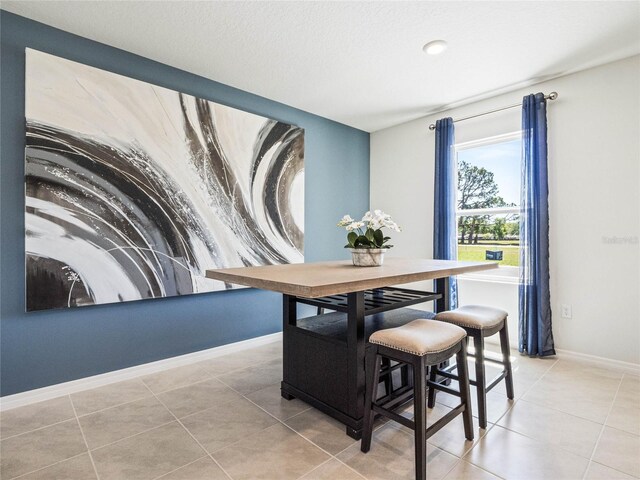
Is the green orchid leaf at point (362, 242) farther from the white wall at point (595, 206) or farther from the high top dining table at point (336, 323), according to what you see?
the white wall at point (595, 206)

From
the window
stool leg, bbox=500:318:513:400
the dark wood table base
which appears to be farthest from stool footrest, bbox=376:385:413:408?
the window

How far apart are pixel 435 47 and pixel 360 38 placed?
1.92 ft

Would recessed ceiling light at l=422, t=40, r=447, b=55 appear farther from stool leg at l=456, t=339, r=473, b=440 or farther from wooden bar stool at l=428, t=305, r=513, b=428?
stool leg at l=456, t=339, r=473, b=440

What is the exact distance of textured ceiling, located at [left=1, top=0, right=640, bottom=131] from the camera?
2102mm

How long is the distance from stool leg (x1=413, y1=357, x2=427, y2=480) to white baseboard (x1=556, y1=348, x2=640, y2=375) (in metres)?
2.31

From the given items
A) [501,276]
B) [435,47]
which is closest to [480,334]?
[501,276]

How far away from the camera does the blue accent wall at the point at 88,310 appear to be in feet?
6.91

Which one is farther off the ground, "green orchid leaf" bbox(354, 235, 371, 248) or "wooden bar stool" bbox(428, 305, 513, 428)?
"green orchid leaf" bbox(354, 235, 371, 248)

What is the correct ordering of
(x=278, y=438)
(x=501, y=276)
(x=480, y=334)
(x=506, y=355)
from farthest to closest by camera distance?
(x=501, y=276)
(x=506, y=355)
(x=480, y=334)
(x=278, y=438)

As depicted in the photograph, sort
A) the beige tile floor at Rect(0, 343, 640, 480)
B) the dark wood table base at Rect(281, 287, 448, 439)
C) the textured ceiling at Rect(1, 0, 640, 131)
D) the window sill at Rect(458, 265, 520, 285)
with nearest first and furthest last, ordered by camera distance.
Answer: the beige tile floor at Rect(0, 343, 640, 480) → the dark wood table base at Rect(281, 287, 448, 439) → the textured ceiling at Rect(1, 0, 640, 131) → the window sill at Rect(458, 265, 520, 285)

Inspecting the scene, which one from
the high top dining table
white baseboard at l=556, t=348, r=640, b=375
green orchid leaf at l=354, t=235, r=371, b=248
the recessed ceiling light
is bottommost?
white baseboard at l=556, t=348, r=640, b=375

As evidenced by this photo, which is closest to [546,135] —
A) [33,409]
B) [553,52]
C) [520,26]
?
[553,52]

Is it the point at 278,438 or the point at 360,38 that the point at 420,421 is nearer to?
the point at 278,438

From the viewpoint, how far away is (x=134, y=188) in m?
2.54
